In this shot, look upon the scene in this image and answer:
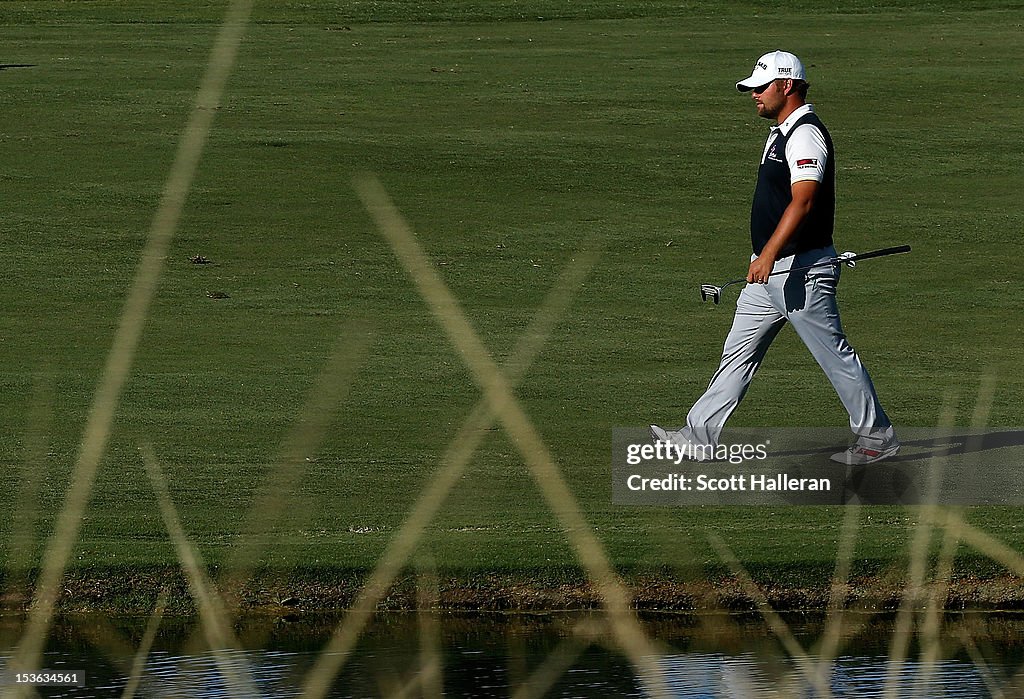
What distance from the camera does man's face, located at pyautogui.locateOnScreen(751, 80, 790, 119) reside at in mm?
9422

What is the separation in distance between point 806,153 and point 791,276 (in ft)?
1.94

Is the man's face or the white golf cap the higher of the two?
the white golf cap

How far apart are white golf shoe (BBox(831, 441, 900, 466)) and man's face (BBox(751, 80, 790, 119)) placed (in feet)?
5.41

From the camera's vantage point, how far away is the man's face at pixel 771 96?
30.9 ft

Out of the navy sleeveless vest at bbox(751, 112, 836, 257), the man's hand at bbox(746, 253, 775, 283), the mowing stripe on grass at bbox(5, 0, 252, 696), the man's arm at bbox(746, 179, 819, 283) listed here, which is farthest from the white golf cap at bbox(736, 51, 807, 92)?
the mowing stripe on grass at bbox(5, 0, 252, 696)

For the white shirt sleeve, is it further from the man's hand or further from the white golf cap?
the man's hand

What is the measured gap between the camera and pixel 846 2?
125ft

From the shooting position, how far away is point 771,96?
945cm

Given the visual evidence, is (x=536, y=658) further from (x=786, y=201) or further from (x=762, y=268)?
(x=786, y=201)

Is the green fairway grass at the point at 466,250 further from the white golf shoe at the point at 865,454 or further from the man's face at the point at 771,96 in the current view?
the man's face at the point at 771,96

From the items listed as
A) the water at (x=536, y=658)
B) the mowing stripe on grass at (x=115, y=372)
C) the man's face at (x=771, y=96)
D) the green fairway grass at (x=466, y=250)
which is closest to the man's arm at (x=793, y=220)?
the man's face at (x=771, y=96)

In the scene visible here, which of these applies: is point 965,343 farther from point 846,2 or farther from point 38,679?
point 846,2

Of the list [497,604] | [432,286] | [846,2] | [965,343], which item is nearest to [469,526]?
[497,604]

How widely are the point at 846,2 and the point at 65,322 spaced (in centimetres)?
2518
